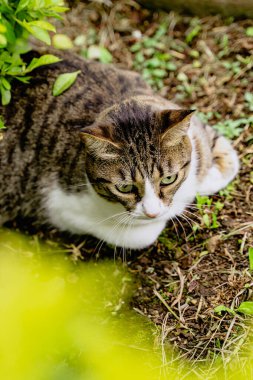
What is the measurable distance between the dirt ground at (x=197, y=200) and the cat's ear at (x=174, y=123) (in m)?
0.67

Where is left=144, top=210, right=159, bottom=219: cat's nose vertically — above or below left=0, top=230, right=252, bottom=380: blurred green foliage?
above

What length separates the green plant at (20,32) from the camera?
252 centimetres

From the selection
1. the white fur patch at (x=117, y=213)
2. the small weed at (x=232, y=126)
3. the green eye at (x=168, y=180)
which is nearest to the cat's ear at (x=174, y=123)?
the green eye at (x=168, y=180)

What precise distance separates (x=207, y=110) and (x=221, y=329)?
1.64 metres

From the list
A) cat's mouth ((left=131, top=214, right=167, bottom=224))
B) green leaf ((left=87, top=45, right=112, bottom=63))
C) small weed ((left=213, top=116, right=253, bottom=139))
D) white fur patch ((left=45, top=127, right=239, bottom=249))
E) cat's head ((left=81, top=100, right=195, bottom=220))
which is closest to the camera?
cat's head ((left=81, top=100, right=195, bottom=220))

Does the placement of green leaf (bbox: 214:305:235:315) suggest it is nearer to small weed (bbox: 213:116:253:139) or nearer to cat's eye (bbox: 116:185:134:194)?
cat's eye (bbox: 116:185:134:194)

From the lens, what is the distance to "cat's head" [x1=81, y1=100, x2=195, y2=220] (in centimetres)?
245

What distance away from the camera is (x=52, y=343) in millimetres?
1561

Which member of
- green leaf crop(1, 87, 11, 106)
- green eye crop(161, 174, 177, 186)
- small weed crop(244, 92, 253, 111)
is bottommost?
green eye crop(161, 174, 177, 186)

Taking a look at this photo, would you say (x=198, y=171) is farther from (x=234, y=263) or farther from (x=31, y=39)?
(x=31, y=39)

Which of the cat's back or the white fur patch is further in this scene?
the cat's back

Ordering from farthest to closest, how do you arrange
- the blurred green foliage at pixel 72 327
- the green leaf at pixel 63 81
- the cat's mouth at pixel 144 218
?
the green leaf at pixel 63 81
the cat's mouth at pixel 144 218
the blurred green foliage at pixel 72 327

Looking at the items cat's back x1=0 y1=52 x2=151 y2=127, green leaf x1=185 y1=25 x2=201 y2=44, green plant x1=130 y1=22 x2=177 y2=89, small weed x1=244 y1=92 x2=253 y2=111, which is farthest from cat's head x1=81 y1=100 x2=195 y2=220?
green leaf x1=185 y1=25 x2=201 y2=44

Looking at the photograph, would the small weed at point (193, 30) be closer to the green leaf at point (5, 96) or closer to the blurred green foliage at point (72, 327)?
the green leaf at point (5, 96)
